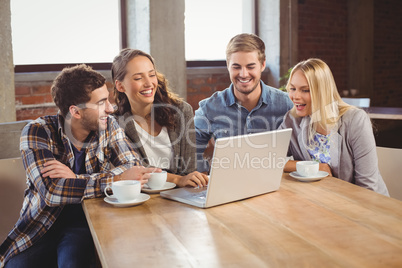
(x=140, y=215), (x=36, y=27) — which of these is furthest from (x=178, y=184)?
(x=36, y=27)

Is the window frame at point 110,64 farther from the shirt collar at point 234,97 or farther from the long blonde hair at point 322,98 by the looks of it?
the long blonde hair at point 322,98

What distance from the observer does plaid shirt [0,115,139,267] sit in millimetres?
1815

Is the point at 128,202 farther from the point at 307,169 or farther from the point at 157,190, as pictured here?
the point at 307,169

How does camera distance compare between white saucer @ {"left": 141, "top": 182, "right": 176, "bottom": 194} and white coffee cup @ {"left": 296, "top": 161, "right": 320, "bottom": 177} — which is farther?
white coffee cup @ {"left": 296, "top": 161, "right": 320, "bottom": 177}

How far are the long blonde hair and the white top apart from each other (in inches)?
30.9

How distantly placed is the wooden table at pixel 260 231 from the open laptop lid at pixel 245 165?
1.7 inches

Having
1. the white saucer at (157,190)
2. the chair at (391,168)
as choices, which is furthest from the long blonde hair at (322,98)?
the white saucer at (157,190)

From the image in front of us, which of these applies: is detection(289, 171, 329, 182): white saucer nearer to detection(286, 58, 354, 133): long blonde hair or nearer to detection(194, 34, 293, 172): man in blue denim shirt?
detection(286, 58, 354, 133): long blonde hair

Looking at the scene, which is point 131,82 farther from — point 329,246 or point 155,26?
point 155,26

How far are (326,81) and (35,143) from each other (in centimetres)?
148

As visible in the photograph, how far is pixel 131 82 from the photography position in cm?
241

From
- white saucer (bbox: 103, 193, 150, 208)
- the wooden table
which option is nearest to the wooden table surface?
the wooden table

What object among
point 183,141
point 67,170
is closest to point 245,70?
point 183,141

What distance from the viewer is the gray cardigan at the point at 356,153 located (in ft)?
7.23
